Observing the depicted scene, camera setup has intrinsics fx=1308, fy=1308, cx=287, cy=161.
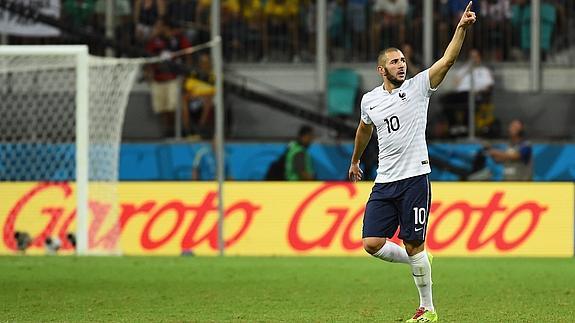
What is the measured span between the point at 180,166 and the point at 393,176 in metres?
12.4

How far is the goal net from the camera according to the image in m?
18.3

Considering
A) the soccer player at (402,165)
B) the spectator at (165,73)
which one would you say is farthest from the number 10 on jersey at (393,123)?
the spectator at (165,73)

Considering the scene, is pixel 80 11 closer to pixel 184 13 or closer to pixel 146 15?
pixel 146 15

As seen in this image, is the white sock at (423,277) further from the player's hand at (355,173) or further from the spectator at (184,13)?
the spectator at (184,13)

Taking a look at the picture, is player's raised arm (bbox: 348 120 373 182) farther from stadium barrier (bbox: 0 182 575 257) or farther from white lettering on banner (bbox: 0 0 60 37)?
white lettering on banner (bbox: 0 0 60 37)

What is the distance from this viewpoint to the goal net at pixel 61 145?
18328 millimetres

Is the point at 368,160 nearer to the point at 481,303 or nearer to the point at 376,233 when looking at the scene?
the point at 481,303

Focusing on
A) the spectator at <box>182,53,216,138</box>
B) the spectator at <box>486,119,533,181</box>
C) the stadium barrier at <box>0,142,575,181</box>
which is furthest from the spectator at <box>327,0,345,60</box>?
the spectator at <box>486,119,533,181</box>

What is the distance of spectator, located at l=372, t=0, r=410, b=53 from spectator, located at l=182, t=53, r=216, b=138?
9.81ft

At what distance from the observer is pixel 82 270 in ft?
50.8

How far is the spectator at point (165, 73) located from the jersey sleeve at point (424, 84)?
12462 mm

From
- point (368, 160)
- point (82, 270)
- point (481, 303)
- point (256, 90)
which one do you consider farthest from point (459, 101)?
point (481, 303)

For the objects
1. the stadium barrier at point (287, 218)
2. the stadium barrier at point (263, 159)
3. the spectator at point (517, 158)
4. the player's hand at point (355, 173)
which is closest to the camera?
the player's hand at point (355, 173)

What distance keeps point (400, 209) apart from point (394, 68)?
42.8 inches
